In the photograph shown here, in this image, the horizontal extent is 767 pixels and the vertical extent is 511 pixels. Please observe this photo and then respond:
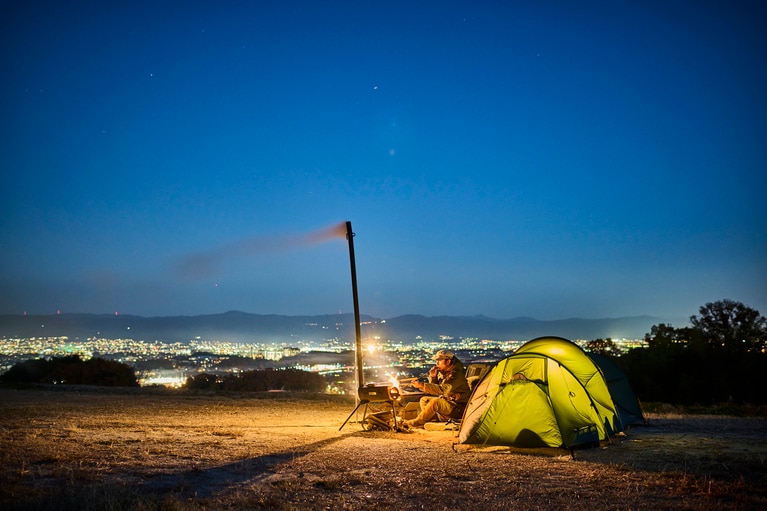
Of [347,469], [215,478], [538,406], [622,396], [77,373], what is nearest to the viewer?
[215,478]

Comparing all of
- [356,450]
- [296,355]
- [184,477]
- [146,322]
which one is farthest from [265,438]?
[146,322]

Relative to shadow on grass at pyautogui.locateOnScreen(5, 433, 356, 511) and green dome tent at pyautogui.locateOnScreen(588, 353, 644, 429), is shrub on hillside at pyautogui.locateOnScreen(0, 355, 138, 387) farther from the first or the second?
green dome tent at pyautogui.locateOnScreen(588, 353, 644, 429)

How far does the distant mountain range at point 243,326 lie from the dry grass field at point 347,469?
4326 centimetres

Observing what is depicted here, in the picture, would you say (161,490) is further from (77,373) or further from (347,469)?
(77,373)

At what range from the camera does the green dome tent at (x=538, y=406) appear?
35.0ft

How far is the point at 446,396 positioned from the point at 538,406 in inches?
109

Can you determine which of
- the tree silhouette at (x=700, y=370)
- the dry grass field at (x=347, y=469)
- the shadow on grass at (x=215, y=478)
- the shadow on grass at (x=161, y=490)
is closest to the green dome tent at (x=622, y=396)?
the dry grass field at (x=347, y=469)

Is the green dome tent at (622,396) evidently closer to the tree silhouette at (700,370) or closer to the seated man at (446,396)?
the seated man at (446,396)

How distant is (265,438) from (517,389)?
503 centimetres

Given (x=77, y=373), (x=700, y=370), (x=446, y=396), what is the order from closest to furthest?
(x=446, y=396) → (x=700, y=370) → (x=77, y=373)

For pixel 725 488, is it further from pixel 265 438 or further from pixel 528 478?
pixel 265 438

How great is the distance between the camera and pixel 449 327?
63.4m

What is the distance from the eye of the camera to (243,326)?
264 ft

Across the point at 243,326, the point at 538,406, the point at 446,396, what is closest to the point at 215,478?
the point at 538,406
